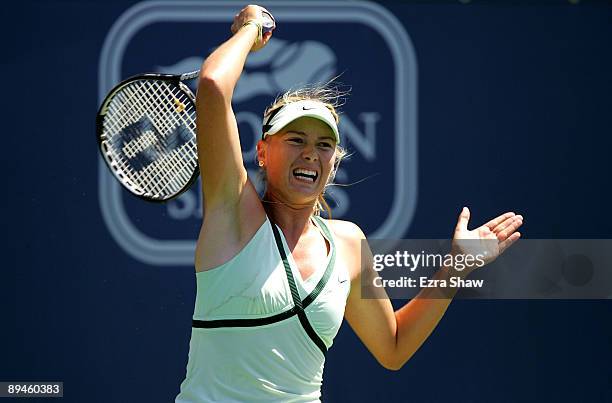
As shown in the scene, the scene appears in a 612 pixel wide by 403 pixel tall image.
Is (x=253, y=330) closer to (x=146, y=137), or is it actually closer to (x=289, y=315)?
(x=289, y=315)

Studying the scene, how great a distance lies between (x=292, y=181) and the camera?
95.1 inches

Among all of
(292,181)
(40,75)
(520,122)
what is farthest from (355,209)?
(292,181)

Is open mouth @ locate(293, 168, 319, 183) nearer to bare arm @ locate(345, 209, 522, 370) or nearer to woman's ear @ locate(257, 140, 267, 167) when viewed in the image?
woman's ear @ locate(257, 140, 267, 167)

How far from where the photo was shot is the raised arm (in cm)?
221

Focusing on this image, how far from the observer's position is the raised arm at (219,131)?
2211 mm

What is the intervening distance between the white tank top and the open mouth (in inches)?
7.0

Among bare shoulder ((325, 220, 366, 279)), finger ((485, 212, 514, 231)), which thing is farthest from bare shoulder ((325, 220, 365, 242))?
finger ((485, 212, 514, 231))

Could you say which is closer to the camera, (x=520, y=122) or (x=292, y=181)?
(x=292, y=181)

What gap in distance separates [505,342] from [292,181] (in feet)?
6.78

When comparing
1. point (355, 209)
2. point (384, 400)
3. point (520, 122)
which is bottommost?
point (384, 400)

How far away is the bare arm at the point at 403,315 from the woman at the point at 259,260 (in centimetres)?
21

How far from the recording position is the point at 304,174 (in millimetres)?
Answer: 2418

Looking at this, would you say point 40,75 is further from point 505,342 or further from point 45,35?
point 505,342

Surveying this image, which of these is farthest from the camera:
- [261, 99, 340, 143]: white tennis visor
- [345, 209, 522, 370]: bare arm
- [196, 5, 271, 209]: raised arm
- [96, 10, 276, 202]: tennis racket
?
[96, 10, 276, 202]: tennis racket
